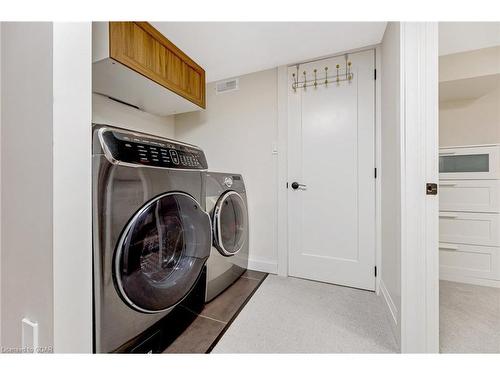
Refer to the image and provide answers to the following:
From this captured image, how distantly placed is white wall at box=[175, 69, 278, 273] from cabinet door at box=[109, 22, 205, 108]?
36 cm

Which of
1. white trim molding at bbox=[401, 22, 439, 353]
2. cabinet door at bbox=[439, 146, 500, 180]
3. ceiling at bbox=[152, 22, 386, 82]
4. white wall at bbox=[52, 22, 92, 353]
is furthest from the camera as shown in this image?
cabinet door at bbox=[439, 146, 500, 180]

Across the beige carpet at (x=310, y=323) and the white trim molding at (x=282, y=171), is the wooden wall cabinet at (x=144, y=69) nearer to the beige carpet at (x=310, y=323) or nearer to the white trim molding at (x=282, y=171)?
the white trim molding at (x=282, y=171)

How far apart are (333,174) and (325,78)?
0.84m

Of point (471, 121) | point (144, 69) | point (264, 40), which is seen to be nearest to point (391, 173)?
point (264, 40)

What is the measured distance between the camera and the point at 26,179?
68 centimetres

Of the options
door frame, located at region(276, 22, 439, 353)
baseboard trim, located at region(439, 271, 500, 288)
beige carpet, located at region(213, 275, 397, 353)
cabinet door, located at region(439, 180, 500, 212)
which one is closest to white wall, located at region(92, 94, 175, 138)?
beige carpet, located at region(213, 275, 397, 353)

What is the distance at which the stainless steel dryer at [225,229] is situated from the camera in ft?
4.83

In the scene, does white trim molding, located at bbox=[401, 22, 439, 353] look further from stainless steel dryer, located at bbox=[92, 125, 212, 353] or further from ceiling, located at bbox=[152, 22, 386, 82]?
stainless steel dryer, located at bbox=[92, 125, 212, 353]

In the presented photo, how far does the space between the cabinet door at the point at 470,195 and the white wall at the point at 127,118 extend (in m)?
→ 2.75

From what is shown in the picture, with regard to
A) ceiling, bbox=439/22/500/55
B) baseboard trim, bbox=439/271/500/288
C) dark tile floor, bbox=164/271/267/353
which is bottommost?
dark tile floor, bbox=164/271/267/353

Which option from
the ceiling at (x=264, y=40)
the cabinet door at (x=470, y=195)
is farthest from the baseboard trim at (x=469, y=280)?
the ceiling at (x=264, y=40)

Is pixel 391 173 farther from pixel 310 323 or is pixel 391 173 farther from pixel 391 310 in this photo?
pixel 310 323

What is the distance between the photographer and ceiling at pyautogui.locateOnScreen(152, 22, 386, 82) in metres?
1.36
